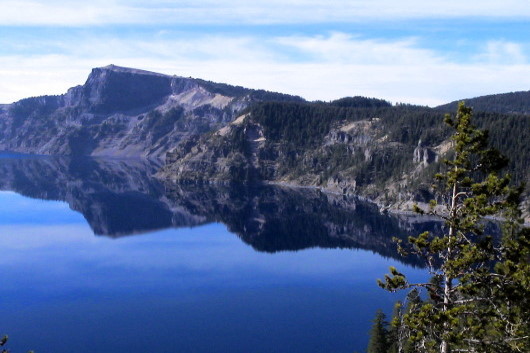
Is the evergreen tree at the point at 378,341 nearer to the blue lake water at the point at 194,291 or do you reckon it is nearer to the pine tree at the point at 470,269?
the blue lake water at the point at 194,291

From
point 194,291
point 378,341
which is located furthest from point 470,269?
point 194,291

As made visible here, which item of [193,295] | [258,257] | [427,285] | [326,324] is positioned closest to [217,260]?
[258,257]

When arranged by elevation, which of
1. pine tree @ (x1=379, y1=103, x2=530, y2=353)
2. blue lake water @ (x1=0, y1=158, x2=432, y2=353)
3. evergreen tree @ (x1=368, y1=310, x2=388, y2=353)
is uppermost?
pine tree @ (x1=379, y1=103, x2=530, y2=353)

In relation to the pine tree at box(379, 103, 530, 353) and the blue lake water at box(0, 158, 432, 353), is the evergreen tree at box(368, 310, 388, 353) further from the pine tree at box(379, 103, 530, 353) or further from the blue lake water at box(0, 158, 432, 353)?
the pine tree at box(379, 103, 530, 353)

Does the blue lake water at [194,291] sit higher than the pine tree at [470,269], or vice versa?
the pine tree at [470,269]

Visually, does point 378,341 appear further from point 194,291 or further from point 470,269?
point 194,291

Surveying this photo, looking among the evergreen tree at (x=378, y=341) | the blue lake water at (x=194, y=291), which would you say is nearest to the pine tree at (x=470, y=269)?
the evergreen tree at (x=378, y=341)

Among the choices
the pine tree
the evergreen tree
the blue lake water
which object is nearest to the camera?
the pine tree

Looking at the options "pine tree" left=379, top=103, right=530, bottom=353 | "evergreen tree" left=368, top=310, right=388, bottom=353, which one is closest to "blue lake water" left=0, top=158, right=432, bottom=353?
"evergreen tree" left=368, top=310, right=388, bottom=353

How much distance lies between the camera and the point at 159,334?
9675 centimetres

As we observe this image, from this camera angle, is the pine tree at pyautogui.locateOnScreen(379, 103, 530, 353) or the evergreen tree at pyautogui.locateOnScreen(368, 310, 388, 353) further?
the evergreen tree at pyautogui.locateOnScreen(368, 310, 388, 353)

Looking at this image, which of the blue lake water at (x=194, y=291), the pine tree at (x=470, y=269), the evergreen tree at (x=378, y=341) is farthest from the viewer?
the blue lake water at (x=194, y=291)

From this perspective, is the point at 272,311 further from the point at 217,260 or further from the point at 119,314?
the point at 217,260

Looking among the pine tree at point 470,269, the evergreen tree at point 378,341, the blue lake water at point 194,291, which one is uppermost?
the pine tree at point 470,269
